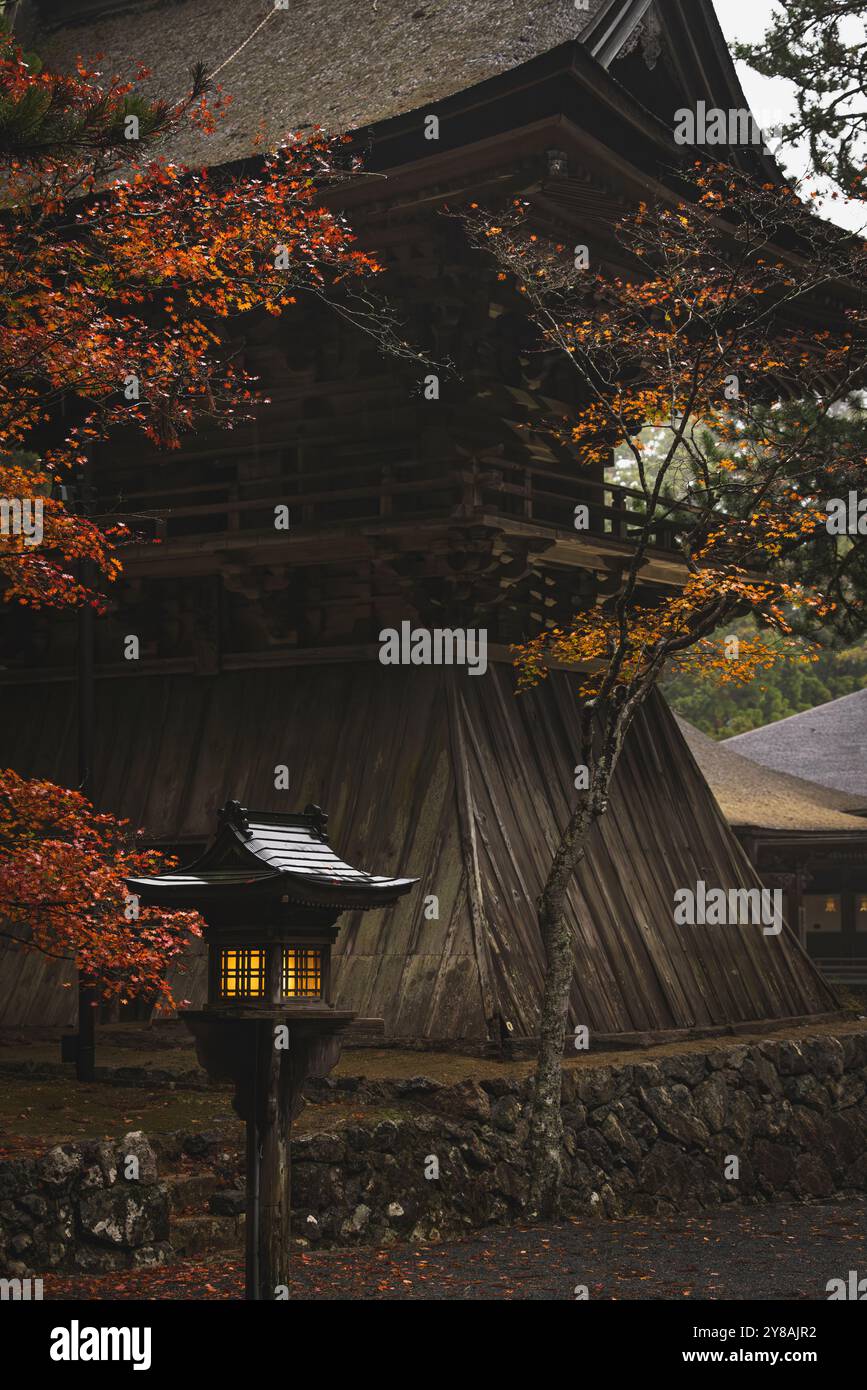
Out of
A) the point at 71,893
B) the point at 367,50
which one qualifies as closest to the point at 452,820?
the point at 71,893

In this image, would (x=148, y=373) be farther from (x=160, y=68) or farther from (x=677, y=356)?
(x=160, y=68)

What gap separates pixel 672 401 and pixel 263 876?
8.49 meters

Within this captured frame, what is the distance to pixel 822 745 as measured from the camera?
3944cm

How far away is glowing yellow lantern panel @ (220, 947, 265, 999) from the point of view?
10.8 metres

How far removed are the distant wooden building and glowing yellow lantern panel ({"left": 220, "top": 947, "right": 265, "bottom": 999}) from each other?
70.8ft

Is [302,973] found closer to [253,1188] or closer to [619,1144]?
[253,1188]

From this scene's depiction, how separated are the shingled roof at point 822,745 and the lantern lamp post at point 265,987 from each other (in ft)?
88.1

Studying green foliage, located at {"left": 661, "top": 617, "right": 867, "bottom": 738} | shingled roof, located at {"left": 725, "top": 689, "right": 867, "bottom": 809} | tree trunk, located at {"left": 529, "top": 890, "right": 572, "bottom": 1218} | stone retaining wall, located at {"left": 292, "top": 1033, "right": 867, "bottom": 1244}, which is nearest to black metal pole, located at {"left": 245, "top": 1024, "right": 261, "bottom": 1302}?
stone retaining wall, located at {"left": 292, "top": 1033, "right": 867, "bottom": 1244}

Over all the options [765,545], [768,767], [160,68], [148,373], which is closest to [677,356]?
[765,545]

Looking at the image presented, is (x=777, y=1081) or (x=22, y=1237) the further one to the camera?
(x=777, y=1081)

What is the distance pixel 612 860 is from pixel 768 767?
1842 cm

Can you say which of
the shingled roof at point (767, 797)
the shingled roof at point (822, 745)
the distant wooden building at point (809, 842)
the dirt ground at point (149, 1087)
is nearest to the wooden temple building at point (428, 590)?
the dirt ground at point (149, 1087)

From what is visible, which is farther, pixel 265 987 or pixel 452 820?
pixel 452 820

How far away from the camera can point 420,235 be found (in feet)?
62.0
